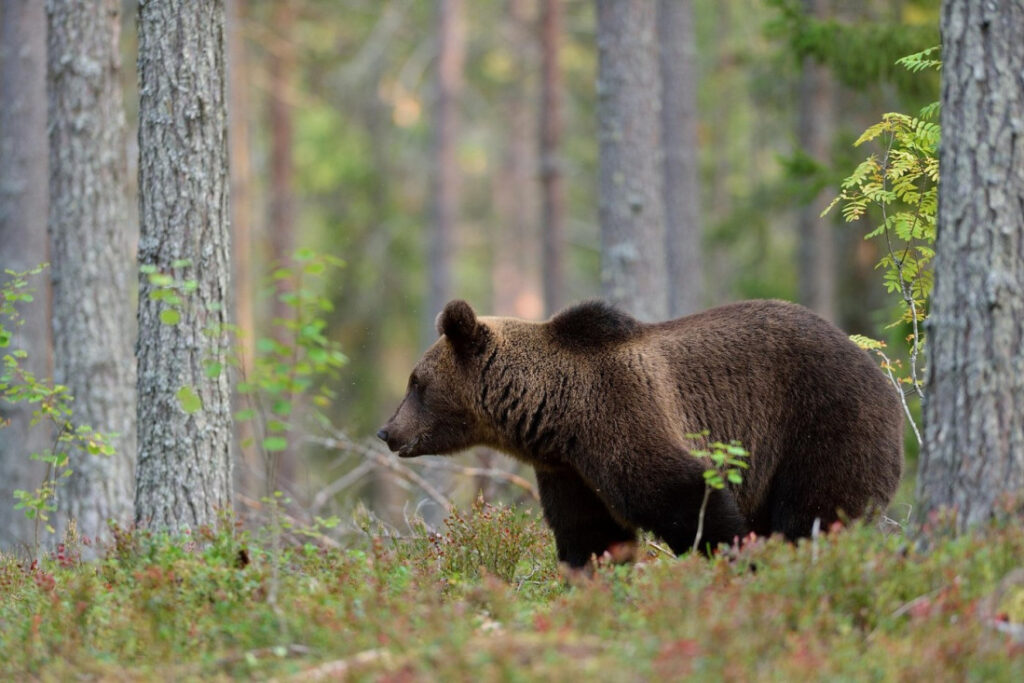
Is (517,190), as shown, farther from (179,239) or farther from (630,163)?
(179,239)

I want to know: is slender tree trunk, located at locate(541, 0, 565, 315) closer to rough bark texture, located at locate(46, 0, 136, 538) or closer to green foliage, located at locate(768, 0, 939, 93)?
green foliage, located at locate(768, 0, 939, 93)

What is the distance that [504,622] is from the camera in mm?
5168

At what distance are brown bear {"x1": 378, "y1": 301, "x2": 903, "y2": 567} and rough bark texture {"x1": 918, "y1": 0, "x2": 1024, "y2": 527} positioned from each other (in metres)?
1.51

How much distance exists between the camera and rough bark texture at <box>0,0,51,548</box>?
42.9 ft

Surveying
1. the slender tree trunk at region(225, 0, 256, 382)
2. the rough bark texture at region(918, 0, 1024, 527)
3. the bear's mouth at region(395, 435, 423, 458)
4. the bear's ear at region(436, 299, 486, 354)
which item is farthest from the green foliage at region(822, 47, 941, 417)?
the slender tree trunk at region(225, 0, 256, 382)

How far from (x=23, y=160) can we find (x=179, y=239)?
7.13m

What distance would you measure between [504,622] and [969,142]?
337cm

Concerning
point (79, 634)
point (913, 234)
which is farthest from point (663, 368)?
point (79, 634)

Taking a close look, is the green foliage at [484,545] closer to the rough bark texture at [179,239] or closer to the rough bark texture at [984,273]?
the rough bark texture at [179,239]

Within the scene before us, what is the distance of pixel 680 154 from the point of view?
18.4 m

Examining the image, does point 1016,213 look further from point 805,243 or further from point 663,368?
point 805,243

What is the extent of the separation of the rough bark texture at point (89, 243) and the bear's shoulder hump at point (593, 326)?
16.3ft

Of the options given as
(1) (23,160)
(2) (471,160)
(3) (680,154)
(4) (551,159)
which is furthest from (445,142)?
(1) (23,160)

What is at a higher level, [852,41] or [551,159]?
[852,41]
